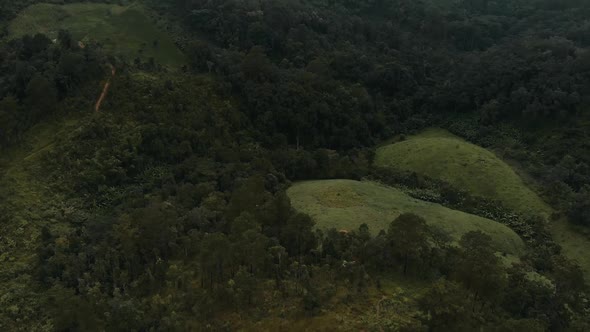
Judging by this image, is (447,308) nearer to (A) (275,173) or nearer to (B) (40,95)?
(A) (275,173)

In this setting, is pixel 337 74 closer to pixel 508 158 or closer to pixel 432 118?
pixel 432 118

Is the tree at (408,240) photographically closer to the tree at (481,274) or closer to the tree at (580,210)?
the tree at (481,274)

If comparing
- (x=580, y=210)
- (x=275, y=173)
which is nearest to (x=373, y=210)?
(x=275, y=173)

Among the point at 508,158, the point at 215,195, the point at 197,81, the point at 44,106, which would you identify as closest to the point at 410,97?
the point at 508,158

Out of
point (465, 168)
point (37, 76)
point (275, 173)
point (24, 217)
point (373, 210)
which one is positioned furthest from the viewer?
point (465, 168)

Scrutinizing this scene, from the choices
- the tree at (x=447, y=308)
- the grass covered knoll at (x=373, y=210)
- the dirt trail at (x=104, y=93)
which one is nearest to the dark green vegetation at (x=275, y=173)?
the tree at (x=447, y=308)
